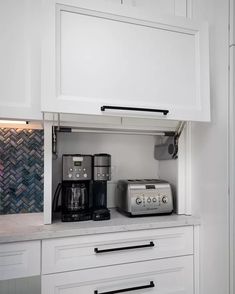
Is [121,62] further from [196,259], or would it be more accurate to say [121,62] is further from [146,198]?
[196,259]

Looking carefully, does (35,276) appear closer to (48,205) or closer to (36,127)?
(48,205)

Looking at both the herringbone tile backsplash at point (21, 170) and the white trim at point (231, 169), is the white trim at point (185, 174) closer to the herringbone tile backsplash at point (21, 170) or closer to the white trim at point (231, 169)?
the white trim at point (231, 169)

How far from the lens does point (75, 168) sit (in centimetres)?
128

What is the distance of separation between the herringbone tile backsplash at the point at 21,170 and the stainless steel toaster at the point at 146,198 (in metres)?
0.55

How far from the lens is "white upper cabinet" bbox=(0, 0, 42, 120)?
3.83 ft

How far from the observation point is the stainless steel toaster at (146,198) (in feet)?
4.52

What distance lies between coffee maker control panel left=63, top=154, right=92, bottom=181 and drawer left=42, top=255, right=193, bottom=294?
1.43 ft

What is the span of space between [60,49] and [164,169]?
1013mm

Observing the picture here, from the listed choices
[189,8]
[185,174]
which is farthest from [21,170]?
[189,8]

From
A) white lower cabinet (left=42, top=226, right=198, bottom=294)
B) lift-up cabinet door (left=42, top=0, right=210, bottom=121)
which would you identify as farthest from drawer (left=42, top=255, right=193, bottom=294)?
lift-up cabinet door (left=42, top=0, right=210, bottom=121)

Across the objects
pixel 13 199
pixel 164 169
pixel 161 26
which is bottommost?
pixel 13 199

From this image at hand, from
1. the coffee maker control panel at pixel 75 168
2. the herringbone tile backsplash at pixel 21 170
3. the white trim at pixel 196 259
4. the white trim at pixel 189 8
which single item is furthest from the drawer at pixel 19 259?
the white trim at pixel 189 8

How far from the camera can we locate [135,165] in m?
1.78

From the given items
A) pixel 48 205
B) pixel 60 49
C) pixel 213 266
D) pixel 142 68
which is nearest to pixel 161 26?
pixel 142 68
